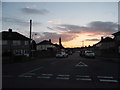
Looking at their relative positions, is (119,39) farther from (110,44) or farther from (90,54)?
(110,44)

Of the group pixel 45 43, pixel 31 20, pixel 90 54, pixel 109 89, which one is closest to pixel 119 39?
pixel 90 54

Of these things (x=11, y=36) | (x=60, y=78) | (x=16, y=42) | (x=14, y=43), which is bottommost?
(x=60, y=78)

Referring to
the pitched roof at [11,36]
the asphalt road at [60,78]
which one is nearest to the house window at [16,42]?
the pitched roof at [11,36]

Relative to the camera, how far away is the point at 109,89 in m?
8.03

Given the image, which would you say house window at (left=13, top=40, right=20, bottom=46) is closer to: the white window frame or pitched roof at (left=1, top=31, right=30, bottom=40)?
the white window frame

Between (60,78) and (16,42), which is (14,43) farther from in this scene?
(60,78)

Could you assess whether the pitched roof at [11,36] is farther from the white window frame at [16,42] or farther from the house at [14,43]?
the white window frame at [16,42]

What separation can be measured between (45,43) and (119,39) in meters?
78.4

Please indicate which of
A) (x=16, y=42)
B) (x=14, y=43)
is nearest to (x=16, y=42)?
(x=16, y=42)

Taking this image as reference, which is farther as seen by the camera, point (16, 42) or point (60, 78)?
point (16, 42)

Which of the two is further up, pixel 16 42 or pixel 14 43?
pixel 16 42

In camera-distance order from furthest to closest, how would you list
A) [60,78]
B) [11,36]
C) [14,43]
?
[11,36]
[14,43]
[60,78]

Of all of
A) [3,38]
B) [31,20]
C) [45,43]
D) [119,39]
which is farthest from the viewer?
[45,43]

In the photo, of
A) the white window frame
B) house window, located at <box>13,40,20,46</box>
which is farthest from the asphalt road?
house window, located at <box>13,40,20,46</box>
